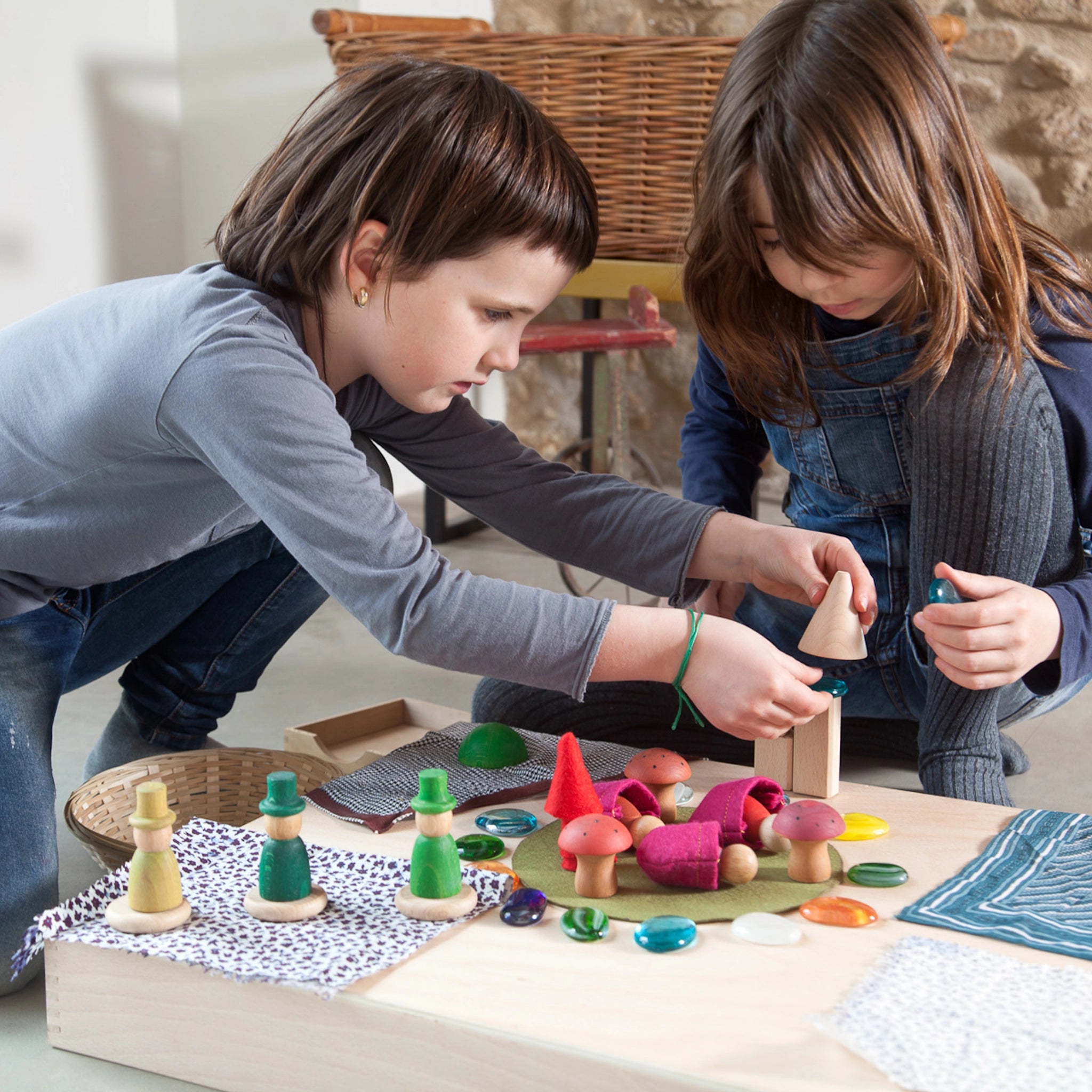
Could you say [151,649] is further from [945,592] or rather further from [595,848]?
[945,592]

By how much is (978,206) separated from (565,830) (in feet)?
1.92

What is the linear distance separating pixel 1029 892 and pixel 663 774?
0.26 m

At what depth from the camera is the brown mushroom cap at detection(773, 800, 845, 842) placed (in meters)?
0.80

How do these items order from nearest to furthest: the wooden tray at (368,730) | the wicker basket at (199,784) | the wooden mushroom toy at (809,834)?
the wooden mushroom toy at (809,834) → the wicker basket at (199,784) → the wooden tray at (368,730)

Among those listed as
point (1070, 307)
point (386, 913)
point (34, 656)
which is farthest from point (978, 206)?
point (34, 656)

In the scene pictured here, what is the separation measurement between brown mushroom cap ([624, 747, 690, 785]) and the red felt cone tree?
2.0 inches

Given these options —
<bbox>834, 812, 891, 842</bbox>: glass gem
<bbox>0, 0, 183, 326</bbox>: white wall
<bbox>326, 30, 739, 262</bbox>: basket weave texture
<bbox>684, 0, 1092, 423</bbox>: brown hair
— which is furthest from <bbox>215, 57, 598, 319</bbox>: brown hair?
<bbox>0, 0, 183, 326</bbox>: white wall

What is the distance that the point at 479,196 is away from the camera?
2.92 feet

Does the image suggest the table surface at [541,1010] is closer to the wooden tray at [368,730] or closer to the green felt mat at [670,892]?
the green felt mat at [670,892]

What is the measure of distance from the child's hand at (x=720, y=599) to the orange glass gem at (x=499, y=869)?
0.42 metres

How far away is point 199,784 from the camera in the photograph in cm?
108

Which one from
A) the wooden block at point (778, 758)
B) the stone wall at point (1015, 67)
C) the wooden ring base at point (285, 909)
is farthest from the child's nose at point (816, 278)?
the stone wall at point (1015, 67)

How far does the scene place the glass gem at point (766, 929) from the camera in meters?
0.74

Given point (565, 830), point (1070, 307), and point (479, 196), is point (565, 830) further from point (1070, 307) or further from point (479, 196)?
point (1070, 307)
